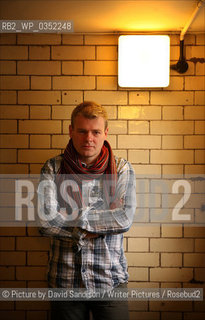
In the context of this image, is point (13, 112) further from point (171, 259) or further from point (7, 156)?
point (171, 259)

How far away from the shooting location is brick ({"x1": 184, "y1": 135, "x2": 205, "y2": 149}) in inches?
136

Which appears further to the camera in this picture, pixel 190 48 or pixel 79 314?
pixel 190 48

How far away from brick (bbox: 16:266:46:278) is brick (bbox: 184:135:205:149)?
176 centimetres

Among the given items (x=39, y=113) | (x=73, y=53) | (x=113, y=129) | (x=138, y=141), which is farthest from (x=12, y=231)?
(x=73, y=53)

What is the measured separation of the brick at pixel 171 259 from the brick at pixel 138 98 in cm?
142

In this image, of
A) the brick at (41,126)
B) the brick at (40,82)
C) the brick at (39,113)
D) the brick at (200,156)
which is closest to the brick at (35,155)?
the brick at (41,126)

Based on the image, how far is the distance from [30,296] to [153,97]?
216 cm

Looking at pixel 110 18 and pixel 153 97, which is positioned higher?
pixel 110 18

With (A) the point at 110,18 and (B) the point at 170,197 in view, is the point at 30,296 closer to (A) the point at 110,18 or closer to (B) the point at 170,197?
(B) the point at 170,197

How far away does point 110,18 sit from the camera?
314 centimetres

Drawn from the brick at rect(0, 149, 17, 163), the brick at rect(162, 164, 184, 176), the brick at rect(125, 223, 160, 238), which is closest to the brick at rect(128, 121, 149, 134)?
the brick at rect(162, 164, 184, 176)

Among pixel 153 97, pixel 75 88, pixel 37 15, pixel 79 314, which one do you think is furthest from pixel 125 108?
pixel 79 314

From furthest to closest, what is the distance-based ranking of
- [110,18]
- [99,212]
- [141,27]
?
1. [141,27]
2. [110,18]
3. [99,212]

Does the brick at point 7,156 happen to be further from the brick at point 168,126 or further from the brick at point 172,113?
the brick at point 172,113
